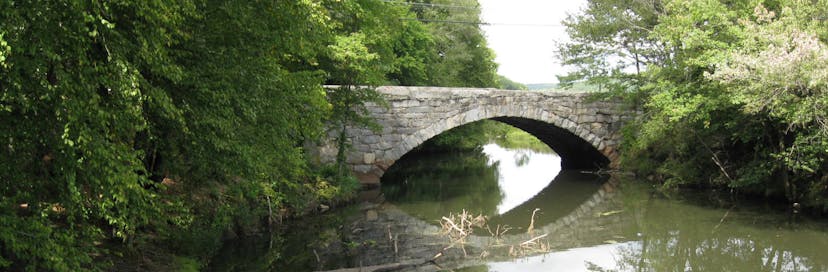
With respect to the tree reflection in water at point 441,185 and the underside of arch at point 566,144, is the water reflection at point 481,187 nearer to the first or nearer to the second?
the tree reflection in water at point 441,185

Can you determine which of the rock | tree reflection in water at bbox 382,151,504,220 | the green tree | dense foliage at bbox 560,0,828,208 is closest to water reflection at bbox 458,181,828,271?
dense foliage at bbox 560,0,828,208

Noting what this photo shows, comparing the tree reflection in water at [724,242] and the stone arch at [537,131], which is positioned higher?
the stone arch at [537,131]

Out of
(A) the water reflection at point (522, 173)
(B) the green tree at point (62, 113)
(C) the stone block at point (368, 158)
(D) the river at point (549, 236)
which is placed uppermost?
(B) the green tree at point (62, 113)

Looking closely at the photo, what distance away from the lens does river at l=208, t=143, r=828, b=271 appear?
836cm

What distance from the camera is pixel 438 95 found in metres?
16.1

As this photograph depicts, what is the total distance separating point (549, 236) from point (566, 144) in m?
11.5

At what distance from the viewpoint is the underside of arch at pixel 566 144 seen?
1856cm

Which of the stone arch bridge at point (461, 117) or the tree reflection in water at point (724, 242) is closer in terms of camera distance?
the tree reflection in water at point (724, 242)

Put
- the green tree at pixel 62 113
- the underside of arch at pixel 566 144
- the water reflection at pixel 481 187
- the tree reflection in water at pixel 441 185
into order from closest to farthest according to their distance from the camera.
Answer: the green tree at pixel 62 113, the water reflection at pixel 481 187, the tree reflection in water at pixel 441 185, the underside of arch at pixel 566 144

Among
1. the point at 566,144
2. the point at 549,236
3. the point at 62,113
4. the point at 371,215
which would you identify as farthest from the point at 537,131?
the point at 62,113

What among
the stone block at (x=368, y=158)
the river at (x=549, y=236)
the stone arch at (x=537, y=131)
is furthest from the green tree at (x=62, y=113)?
the stone arch at (x=537, y=131)

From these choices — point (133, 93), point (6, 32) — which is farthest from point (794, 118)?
point (6, 32)

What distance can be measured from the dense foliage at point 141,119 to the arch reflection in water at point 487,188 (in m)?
3.95

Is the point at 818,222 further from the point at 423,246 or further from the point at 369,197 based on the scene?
the point at 369,197
